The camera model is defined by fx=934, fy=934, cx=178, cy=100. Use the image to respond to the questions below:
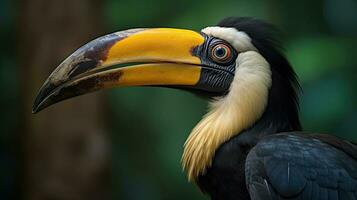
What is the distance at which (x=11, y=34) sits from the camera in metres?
8.74

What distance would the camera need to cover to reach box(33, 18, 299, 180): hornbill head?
169 inches

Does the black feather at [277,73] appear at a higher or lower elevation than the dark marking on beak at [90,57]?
lower

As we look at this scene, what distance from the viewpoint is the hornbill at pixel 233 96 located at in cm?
409

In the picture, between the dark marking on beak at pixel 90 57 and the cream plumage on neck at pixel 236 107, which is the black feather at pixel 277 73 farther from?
the dark marking on beak at pixel 90 57

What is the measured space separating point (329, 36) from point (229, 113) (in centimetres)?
375

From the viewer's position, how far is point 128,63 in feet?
14.5

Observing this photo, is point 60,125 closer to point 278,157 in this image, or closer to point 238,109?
point 238,109

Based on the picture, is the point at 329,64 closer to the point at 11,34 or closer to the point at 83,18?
the point at 83,18

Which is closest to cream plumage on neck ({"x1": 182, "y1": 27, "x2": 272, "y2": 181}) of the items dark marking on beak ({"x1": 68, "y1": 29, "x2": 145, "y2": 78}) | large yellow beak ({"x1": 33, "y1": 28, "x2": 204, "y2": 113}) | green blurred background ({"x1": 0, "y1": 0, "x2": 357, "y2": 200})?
large yellow beak ({"x1": 33, "y1": 28, "x2": 204, "y2": 113})

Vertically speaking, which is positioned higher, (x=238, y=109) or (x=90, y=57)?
(x=90, y=57)

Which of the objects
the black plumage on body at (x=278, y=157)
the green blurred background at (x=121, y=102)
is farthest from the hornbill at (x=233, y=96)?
the green blurred background at (x=121, y=102)

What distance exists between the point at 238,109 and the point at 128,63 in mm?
565

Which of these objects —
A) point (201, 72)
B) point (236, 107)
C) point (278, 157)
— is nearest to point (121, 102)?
point (201, 72)

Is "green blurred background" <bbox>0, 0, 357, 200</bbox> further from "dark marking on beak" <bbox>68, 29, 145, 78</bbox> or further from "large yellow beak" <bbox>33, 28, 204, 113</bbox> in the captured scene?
"dark marking on beak" <bbox>68, 29, 145, 78</bbox>
